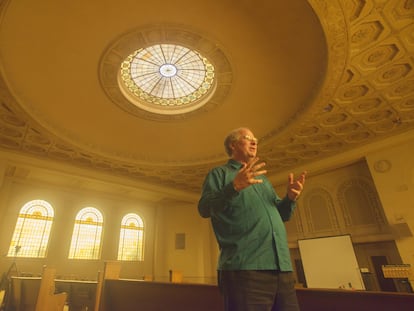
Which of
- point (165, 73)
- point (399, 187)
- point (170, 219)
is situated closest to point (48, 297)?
point (165, 73)

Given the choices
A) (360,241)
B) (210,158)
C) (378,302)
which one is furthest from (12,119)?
(360,241)

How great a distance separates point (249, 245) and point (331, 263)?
9.58 metres

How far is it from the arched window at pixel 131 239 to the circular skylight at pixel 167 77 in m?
8.13

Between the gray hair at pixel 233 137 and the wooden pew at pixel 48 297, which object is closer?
the gray hair at pixel 233 137

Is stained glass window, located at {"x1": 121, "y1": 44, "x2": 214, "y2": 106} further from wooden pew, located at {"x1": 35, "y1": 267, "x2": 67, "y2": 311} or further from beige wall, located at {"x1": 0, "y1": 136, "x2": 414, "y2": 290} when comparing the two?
beige wall, located at {"x1": 0, "y1": 136, "x2": 414, "y2": 290}

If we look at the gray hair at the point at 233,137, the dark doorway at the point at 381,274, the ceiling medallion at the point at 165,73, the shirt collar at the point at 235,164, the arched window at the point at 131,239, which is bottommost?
the dark doorway at the point at 381,274

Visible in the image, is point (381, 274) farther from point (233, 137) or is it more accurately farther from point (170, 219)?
point (170, 219)

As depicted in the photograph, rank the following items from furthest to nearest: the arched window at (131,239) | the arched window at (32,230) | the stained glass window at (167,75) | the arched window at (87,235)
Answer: the arched window at (131,239) → the arched window at (87,235) → the arched window at (32,230) → the stained glass window at (167,75)

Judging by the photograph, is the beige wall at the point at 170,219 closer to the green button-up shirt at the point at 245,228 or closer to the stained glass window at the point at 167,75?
the stained glass window at the point at 167,75

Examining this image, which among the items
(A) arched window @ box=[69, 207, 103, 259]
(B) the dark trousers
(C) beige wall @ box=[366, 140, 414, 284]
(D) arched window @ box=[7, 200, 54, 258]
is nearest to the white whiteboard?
(C) beige wall @ box=[366, 140, 414, 284]

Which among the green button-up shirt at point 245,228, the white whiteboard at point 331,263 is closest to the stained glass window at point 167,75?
the green button-up shirt at point 245,228

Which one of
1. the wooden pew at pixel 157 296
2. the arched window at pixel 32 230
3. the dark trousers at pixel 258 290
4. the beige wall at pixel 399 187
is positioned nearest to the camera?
the dark trousers at pixel 258 290

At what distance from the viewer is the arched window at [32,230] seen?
414 inches

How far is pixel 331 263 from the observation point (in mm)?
9164
